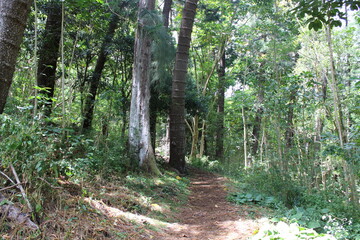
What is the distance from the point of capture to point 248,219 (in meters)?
4.19

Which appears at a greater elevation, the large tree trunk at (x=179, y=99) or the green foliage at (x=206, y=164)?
the large tree trunk at (x=179, y=99)

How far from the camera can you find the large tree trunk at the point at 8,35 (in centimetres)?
276

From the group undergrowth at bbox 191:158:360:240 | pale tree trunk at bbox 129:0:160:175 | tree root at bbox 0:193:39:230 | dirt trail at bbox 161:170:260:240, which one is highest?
pale tree trunk at bbox 129:0:160:175

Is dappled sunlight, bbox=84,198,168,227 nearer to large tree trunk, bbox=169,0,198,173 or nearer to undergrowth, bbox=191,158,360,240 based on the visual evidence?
undergrowth, bbox=191,158,360,240

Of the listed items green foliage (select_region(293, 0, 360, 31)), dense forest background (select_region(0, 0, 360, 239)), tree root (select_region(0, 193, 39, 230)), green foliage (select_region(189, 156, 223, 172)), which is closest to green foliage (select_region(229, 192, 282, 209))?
dense forest background (select_region(0, 0, 360, 239))

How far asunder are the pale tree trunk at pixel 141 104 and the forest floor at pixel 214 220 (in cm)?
143

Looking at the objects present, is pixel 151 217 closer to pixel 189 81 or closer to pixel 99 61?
pixel 99 61

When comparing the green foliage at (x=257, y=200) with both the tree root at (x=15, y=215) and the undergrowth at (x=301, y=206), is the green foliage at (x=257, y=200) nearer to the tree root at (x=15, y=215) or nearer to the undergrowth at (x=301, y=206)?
the undergrowth at (x=301, y=206)

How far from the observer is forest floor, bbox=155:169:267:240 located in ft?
11.6

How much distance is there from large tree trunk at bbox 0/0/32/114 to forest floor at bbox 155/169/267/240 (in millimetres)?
2479

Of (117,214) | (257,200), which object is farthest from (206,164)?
(117,214)

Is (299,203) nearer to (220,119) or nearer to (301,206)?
(301,206)

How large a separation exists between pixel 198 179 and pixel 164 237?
5346 mm

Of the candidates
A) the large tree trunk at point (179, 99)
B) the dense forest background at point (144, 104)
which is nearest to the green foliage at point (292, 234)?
the dense forest background at point (144, 104)
